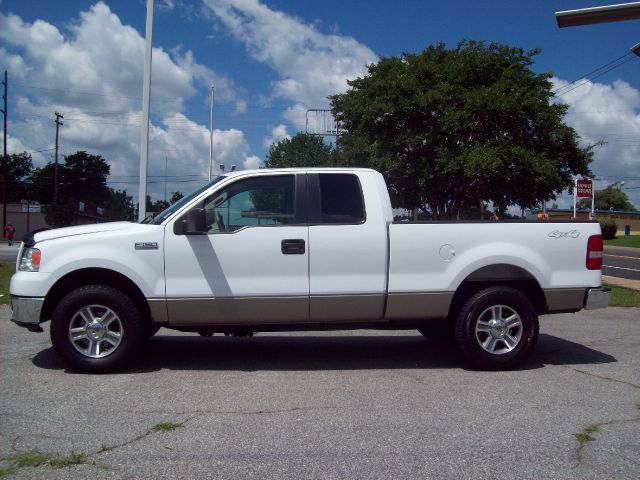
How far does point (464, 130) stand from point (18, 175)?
305 ft

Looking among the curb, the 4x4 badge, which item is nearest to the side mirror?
the 4x4 badge

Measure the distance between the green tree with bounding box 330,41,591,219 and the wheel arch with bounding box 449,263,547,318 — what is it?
14774 millimetres

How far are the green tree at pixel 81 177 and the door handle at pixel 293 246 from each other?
9690 centimetres

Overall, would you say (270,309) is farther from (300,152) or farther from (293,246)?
(300,152)

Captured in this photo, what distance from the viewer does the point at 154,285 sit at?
5.94 meters

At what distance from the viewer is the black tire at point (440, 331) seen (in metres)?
6.66

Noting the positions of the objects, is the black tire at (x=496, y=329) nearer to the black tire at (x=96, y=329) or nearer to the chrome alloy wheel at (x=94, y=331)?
the black tire at (x=96, y=329)

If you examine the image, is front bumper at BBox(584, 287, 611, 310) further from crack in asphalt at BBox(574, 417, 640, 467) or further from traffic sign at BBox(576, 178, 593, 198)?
traffic sign at BBox(576, 178, 593, 198)

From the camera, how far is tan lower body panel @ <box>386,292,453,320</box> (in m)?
6.20

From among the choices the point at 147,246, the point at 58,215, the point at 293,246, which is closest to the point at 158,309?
the point at 147,246

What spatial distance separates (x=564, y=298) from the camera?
6426 mm

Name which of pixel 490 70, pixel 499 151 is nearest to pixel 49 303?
pixel 499 151

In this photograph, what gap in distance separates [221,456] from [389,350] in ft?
12.6

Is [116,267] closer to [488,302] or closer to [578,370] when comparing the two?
[488,302]
